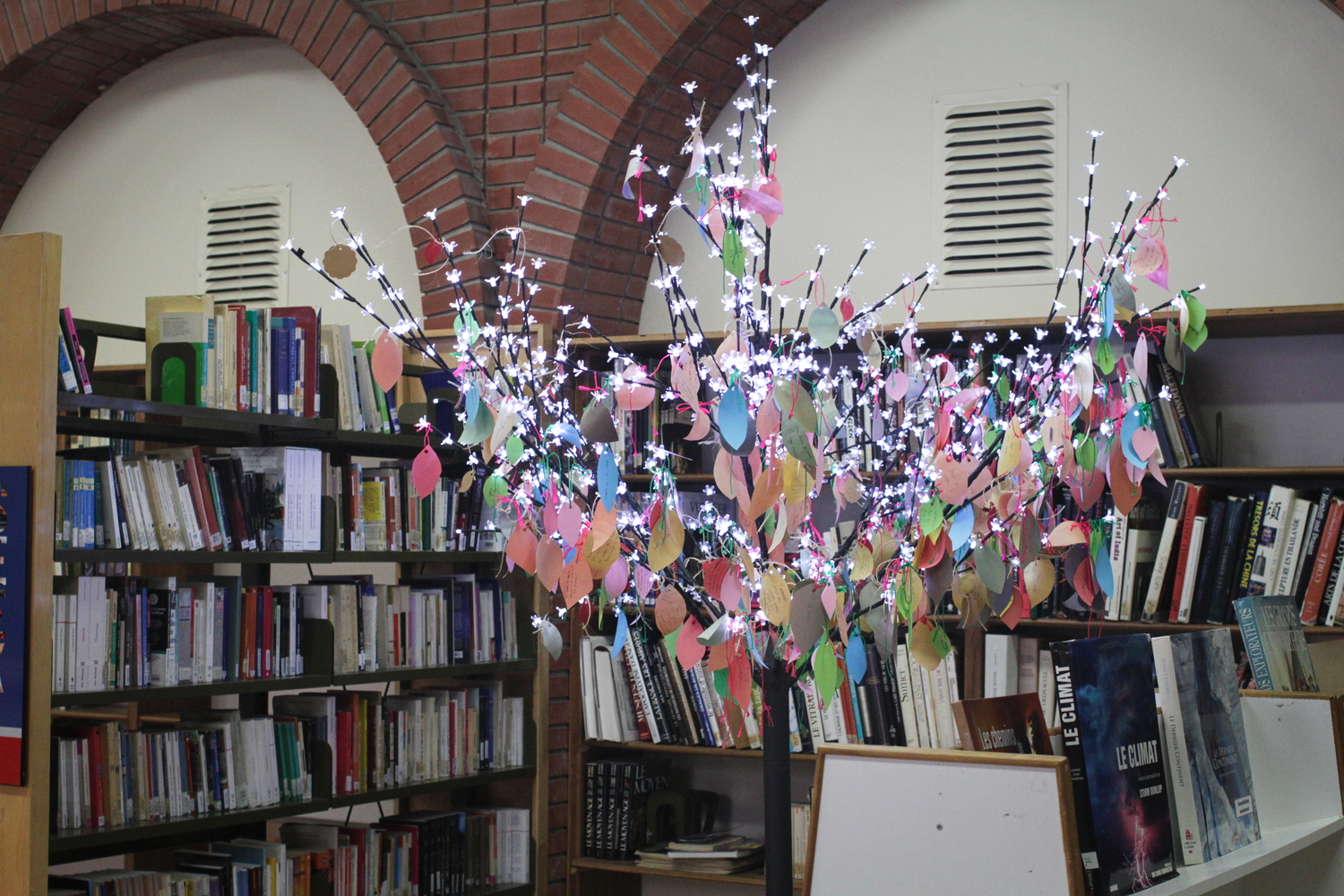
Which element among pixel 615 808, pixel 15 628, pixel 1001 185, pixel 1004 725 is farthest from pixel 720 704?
pixel 1004 725

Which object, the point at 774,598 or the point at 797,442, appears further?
the point at 774,598

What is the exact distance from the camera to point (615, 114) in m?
4.01

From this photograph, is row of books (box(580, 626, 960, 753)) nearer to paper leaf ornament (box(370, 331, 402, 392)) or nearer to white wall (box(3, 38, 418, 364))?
white wall (box(3, 38, 418, 364))

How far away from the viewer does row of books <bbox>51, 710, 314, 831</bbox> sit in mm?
2814

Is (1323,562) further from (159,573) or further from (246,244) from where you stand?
(246,244)

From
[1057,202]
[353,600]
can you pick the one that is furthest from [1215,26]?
[353,600]

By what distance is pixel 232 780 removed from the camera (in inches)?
123

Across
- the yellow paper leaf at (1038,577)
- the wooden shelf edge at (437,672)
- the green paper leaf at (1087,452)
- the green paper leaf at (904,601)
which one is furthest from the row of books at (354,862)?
the green paper leaf at (1087,452)

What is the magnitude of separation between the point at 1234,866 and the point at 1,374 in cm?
236

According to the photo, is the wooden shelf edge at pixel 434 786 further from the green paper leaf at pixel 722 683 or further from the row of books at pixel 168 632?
the green paper leaf at pixel 722 683

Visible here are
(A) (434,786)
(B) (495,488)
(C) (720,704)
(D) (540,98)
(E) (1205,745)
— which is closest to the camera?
(E) (1205,745)

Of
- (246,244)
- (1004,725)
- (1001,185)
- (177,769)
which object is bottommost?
(177,769)

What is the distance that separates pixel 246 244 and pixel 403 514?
169 cm

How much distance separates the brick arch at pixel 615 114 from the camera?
3963 millimetres
